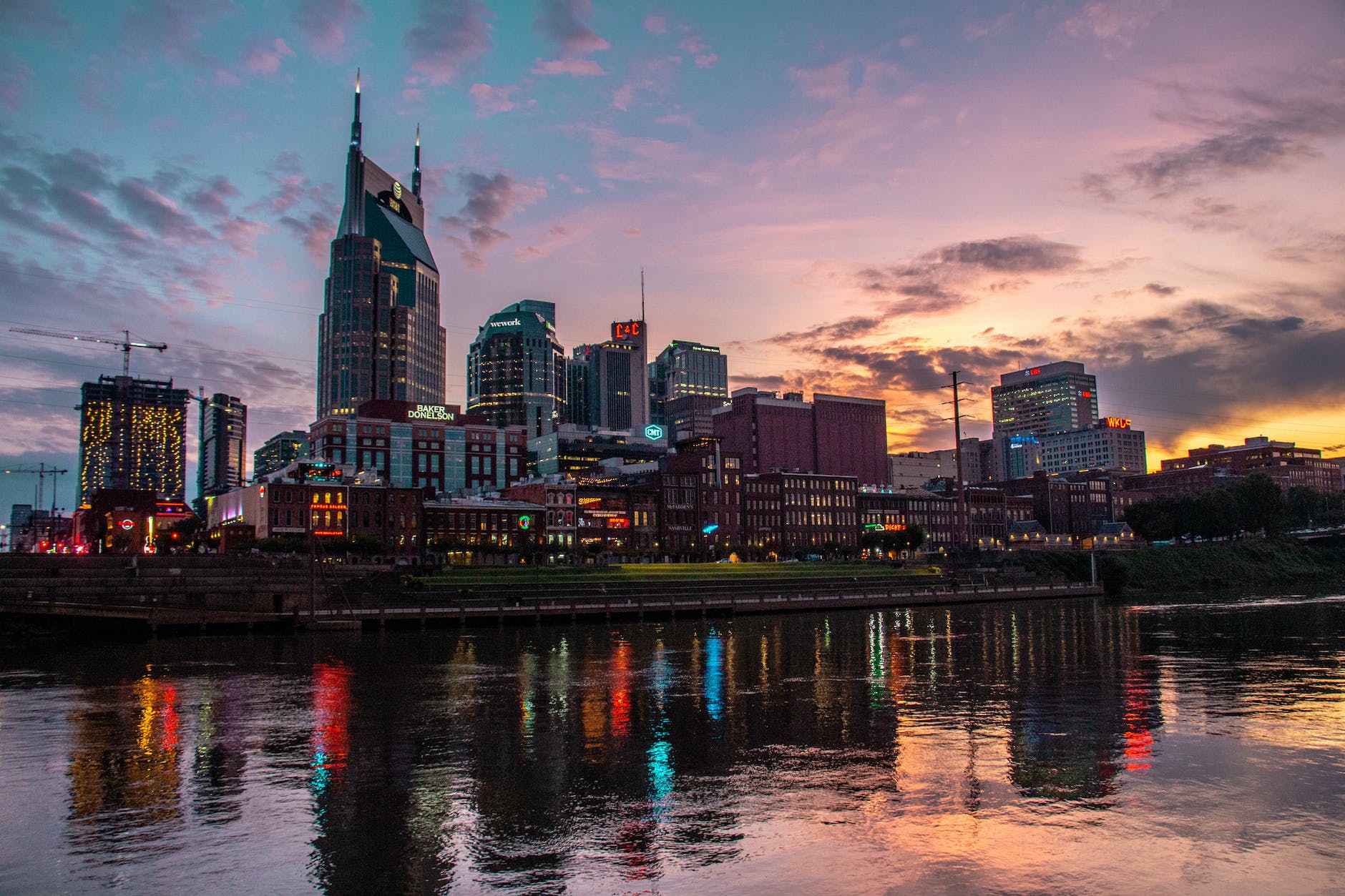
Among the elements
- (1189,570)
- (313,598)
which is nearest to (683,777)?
(313,598)

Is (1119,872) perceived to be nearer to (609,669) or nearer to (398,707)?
(398,707)

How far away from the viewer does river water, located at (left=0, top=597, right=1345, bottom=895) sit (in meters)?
19.3

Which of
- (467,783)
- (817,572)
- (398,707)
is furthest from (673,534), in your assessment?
(467,783)

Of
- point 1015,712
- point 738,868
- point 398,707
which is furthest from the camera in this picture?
point 398,707

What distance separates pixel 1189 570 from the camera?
7392 inches

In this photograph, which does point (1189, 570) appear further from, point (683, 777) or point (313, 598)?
point (683, 777)

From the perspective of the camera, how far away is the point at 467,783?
2733 cm

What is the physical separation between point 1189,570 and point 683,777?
187 m

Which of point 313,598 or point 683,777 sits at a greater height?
point 313,598

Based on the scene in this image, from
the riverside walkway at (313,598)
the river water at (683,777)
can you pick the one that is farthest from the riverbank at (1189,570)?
the river water at (683,777)

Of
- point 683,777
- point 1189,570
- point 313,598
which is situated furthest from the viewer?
point 1189,570

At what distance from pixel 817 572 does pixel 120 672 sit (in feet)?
380

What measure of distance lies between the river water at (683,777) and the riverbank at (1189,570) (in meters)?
123

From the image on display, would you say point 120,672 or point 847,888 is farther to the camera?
point 120,672
